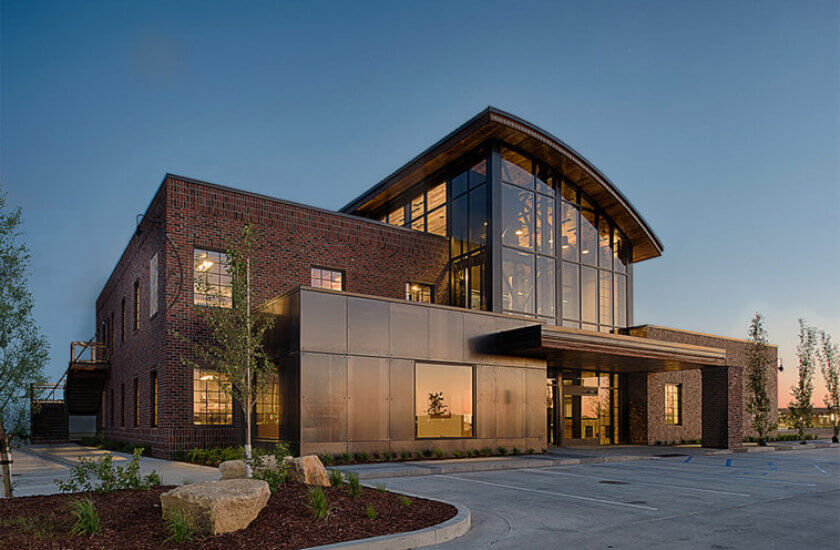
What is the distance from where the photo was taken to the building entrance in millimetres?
25922

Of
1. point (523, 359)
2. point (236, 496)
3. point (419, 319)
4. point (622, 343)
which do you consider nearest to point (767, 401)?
point (622, 343)

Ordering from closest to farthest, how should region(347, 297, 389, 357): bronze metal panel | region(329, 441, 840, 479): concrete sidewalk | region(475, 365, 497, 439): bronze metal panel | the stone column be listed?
region(329, 441, 840, 479): concrete sidewalk, region(347, 297, 389, 357): bronze metal panel, region(475, 365, 497, 439): bronze metal panel, the stone column

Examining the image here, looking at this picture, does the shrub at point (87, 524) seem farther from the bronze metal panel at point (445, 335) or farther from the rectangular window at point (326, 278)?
the rectangular window at point (326, 278)

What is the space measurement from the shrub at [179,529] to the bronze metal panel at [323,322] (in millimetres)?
10390

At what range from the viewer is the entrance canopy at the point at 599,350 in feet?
68.6

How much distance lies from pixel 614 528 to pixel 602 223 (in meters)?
22.3

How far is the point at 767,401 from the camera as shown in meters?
30.5

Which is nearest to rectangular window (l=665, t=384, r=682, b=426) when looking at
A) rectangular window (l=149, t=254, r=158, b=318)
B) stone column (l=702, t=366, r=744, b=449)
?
stone column (l=702, t=366, r=744, b=449)

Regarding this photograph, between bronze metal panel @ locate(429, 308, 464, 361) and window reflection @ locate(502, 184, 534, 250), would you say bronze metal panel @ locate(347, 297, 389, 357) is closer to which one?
bronze metal panel @ locate(429, 308, 464, 361)

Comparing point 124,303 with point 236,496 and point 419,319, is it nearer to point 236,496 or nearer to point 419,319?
point 419,319

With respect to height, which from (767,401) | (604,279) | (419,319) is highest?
(604,279)

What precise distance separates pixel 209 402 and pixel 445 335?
779 centimetres

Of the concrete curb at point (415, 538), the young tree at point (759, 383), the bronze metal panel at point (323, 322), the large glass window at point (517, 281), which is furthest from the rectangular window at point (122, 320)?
the young tree at point (759, 383)

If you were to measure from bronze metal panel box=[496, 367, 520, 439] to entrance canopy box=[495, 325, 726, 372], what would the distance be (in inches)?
30.0
